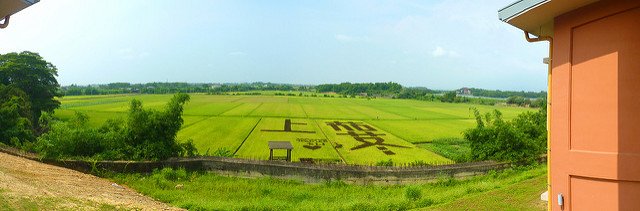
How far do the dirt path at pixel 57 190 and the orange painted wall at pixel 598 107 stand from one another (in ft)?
34.5

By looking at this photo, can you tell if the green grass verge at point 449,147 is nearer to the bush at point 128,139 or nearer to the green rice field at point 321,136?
the green rice field at point 321,136

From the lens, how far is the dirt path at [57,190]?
10.7 m

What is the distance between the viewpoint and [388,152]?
96.9 feet

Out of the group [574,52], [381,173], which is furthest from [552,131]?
[381,173]

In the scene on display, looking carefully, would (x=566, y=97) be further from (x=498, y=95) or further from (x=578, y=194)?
(x=498, y=95)

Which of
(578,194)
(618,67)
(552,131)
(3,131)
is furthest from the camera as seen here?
(3,131)

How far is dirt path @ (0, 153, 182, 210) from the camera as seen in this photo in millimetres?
10656

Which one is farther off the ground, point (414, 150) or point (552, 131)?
point (552, 131)

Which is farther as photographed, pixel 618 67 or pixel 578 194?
pixel 578 194

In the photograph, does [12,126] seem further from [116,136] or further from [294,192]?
[294,192]

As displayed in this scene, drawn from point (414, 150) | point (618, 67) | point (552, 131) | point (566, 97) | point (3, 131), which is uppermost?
point (618, 67)

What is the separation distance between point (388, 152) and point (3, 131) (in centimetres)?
2246

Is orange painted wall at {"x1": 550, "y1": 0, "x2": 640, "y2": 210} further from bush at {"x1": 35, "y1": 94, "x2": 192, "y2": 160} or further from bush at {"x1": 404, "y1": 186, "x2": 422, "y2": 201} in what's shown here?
bush at {"x1": 35, "y1": 94, "x2": 192, "y2": 160}

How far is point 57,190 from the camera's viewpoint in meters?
13.0
